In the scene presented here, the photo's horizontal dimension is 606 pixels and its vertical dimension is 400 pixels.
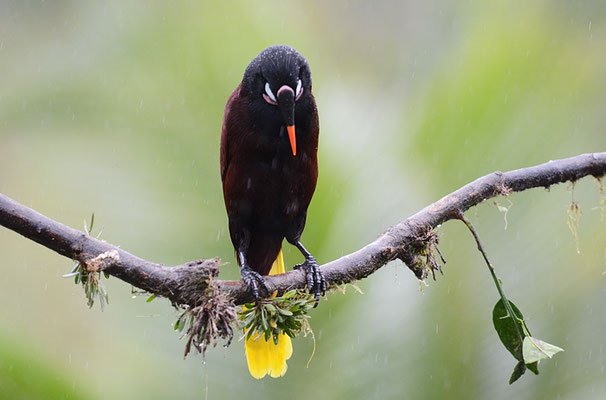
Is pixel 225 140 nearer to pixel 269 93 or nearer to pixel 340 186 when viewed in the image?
pixel 269 93

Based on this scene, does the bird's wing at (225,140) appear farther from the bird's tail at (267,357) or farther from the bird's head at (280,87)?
the bird's tail at (267,357)

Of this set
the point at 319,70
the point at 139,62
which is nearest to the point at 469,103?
the point at 319,70

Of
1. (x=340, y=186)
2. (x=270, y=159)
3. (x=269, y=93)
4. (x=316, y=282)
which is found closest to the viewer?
(x=316, y=282)

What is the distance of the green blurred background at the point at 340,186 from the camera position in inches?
106

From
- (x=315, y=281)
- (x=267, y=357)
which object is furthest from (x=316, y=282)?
(x=267, y=357)

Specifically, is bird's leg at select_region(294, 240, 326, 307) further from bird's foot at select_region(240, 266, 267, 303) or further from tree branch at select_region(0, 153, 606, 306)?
bird's foot at select_region(240, 266, 267, 303)

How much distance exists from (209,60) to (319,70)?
0.50 metres

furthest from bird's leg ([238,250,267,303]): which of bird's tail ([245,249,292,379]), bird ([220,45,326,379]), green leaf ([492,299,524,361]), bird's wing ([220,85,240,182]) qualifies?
green leaf ([492,299,524,361])

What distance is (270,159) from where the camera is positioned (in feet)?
8.55

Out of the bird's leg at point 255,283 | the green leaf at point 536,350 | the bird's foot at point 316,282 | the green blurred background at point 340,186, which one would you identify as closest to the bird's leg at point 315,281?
the bird's foot at point 316,282

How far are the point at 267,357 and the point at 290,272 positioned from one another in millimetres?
376

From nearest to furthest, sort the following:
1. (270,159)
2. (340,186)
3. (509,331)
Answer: (509,331) < (270,159) < (340,186)

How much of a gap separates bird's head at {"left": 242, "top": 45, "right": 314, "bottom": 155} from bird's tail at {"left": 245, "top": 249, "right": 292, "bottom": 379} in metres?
0.73

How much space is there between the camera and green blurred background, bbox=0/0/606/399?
2.70m
